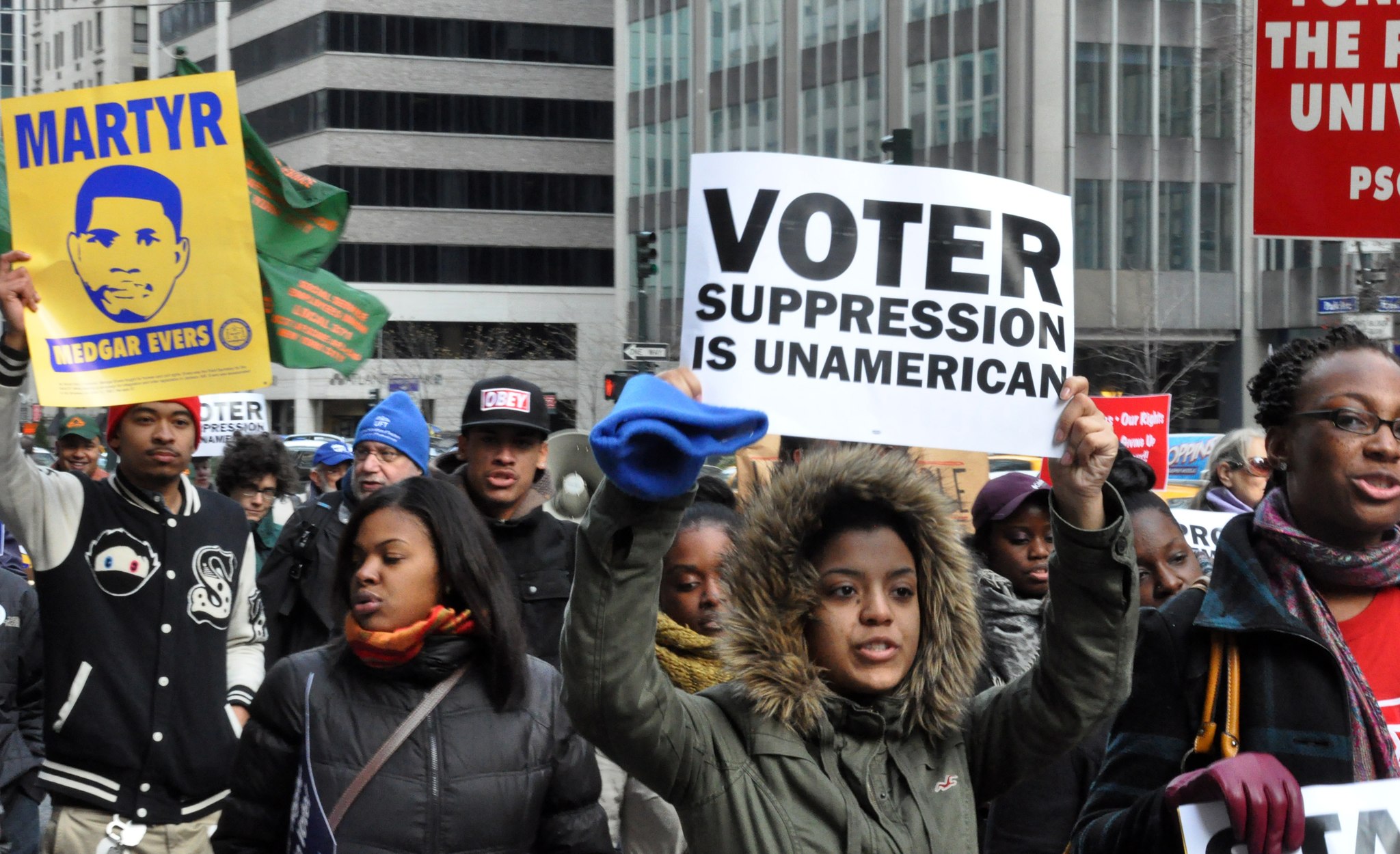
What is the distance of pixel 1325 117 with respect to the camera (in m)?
4.68

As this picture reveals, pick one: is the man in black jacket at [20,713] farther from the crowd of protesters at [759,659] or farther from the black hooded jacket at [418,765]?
the black hooded jacket at [418,765]

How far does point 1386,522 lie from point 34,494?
11.9 feet

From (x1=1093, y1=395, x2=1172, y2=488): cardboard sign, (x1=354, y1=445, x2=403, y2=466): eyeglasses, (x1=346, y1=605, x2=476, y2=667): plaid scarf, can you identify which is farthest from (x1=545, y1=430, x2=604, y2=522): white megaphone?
(x1=1093, y1=395, x2=1172, y2=488): cardboard sign

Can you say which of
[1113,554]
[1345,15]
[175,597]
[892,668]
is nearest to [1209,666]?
[1113,554]

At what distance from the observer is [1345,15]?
4691 mm

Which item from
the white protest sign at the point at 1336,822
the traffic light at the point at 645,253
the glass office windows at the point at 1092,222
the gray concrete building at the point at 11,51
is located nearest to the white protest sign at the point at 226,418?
the traffic light at the point at 645,253

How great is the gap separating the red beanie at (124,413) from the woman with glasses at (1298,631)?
335 cm

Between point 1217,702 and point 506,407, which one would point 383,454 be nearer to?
point 506,407

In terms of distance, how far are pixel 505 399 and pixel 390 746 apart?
2.37 metres

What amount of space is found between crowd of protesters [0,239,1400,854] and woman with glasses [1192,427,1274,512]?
392 cm

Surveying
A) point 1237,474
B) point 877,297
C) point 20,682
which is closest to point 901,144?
point 1237,474

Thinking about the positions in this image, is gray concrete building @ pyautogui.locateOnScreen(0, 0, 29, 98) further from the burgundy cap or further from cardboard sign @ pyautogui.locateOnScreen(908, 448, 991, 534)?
the burgundy cap

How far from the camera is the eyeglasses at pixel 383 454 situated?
20.2 ft

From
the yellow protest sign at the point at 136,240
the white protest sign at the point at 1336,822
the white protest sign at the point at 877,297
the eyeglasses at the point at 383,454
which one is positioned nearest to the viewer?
the white protest sign at the point at 1336,822
